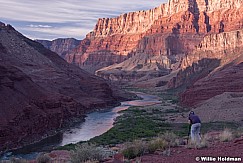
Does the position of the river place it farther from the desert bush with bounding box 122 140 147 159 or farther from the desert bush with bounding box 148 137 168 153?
the desert bush with bounding box 122 140 147 159

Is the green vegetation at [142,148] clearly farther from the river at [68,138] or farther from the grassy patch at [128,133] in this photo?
the grassy patch at [128,133]

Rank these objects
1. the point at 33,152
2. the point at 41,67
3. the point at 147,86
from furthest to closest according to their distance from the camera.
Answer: the point at 147,86
the point at 41,67
the point at 33,152

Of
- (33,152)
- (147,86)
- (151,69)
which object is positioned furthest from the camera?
(151,69)

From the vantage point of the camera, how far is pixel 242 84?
51188mm

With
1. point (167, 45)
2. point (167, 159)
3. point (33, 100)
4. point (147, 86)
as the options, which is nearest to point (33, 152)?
point (33, 100)

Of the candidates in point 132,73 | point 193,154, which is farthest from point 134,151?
point 132,73

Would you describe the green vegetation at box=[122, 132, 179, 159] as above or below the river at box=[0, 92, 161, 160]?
above

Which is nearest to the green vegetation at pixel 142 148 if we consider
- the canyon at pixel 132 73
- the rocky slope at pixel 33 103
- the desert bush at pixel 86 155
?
the desert bush at pixel 86 155

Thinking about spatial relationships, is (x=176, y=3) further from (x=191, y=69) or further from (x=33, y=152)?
(x=33, y=152)

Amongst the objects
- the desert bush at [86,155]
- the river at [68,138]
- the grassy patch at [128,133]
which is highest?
the desert bush at [86,155]

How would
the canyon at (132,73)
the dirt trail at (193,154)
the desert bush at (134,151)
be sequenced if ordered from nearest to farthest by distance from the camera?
the dirt trail at (193,154) → the desert bush at (134,151) → the canyon at (132,73)

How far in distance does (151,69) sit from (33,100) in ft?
408

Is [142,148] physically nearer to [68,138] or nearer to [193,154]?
[193,154]

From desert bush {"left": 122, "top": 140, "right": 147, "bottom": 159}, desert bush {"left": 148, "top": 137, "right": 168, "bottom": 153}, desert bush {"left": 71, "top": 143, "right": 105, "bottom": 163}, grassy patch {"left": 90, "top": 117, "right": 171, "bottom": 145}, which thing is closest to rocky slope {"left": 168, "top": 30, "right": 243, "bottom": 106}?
grassy patch {"left": 90, "top": 117, "right": 171, "bottom": 145}
